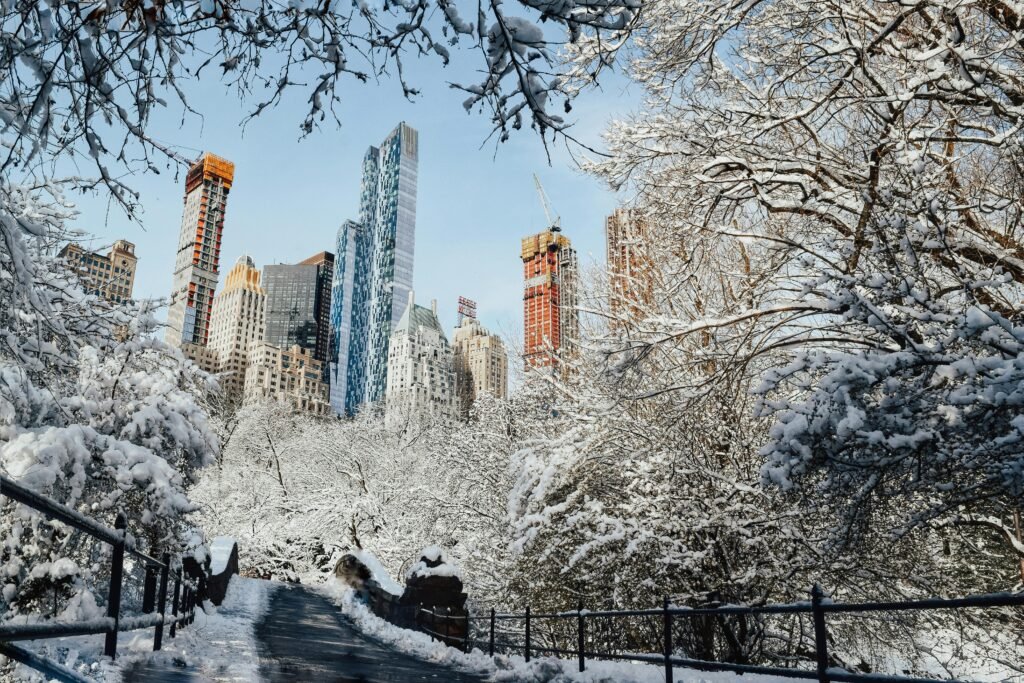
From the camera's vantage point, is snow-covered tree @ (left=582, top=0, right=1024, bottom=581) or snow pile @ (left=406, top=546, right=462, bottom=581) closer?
snow-covered tree @ (left=582, top=0, right=1024, bottom=581)

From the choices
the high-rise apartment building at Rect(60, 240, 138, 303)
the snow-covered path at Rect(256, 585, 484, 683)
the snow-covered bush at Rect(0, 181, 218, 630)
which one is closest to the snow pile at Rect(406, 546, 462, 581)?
the snow-covered path at Rect(256, 585, 484, 683)

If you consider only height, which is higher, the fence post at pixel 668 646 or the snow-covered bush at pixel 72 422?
the snow-covered bush at pixel 72 422

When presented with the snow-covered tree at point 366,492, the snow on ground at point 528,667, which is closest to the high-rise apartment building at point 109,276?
the snow on ground at point 528,667

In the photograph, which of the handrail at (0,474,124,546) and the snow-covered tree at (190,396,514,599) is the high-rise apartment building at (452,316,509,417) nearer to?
the snow-covered tree at (190,396,514,599)

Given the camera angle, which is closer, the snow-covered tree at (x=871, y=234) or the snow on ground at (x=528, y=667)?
the snow-covered tree at (x=871, y=234)

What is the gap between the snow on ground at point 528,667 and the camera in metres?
7.73

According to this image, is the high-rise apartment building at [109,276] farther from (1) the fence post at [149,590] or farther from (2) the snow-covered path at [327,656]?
(2) the snow-covered path at [327,656]

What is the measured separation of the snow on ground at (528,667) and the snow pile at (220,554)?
16.8 feet

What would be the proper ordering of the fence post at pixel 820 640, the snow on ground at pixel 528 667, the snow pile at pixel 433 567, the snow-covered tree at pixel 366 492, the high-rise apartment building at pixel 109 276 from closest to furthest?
the fence post at pixel 820 640, the snow on ground at pixel 528 667, the high-rise apartment building at pixel 109 276, the snow pile at pixel 433 567, the snow-covered tree at pixel 366 492

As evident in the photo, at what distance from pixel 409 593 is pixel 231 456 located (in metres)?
35.7

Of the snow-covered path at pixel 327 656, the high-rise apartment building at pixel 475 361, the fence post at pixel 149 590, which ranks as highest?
the high-rise apartment building at pixel 475 361

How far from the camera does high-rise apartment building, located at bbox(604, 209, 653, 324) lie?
14570 mm

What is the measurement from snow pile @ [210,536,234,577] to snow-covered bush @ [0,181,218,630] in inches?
327

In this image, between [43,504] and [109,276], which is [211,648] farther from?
[43,504]
